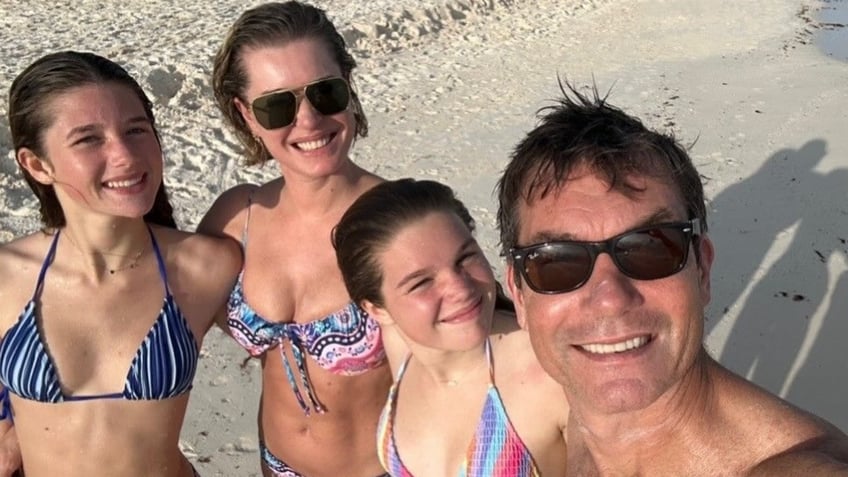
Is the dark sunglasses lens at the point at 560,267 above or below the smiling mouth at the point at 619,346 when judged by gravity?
above

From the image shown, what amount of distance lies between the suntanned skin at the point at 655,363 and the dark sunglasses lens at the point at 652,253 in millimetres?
21

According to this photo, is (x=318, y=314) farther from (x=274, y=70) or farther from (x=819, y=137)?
(x=819, y=137)

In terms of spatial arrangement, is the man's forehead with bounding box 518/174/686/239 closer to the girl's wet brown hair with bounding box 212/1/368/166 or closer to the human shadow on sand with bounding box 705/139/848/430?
the girl's wet brown hair with bounding box 212/1/368/166

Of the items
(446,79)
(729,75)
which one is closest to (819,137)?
(729,75)

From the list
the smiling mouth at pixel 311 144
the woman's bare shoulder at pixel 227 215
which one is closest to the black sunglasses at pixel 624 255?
the smiling mouth at pixel 311 144

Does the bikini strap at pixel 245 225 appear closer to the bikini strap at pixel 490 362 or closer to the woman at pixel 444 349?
the woman at pixel 444 349

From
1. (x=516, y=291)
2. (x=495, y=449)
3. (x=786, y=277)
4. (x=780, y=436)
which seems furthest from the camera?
(x=786, y=277)

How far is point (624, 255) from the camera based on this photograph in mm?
1709

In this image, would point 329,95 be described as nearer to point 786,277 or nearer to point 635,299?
point 635,299

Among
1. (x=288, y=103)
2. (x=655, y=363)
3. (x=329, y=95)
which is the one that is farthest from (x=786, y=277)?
(x=655, y=363)

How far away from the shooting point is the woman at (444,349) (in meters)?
2.25

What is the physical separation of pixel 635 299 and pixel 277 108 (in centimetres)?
157

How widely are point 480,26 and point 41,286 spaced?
39.5ft

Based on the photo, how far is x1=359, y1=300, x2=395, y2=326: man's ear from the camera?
257 centimetres
